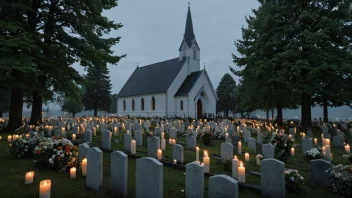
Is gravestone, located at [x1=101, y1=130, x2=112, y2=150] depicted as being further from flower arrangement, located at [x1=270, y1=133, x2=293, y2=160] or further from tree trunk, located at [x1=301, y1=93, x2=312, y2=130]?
tree trunk, located at [x1=301, y1=93, x2=312, y2=130]

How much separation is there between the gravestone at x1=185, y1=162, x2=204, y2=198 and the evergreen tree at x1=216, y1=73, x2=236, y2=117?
1941 inches

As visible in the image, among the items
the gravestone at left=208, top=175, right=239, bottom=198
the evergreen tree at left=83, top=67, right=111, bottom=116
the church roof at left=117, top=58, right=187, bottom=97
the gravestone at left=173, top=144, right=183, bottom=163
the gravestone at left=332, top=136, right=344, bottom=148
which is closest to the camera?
the gravestone at left=208, top=175, right=239, bottom=198

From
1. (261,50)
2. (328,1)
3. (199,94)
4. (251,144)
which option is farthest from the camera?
(199,94)

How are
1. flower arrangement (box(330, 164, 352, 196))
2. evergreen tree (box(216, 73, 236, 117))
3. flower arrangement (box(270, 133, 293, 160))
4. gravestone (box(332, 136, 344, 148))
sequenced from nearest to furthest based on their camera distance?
flower arrangement (box(330, 164, 352, 196)) → flower arrangement (box(270, 133, 293, 160)) → gravestone (box(332, 136, 344, 148)) → evergreen tree (box(216, 73, 236, 117))

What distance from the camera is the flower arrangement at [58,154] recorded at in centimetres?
679

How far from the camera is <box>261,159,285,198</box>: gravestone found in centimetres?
511

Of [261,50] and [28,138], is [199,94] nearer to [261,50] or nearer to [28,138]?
[261,50]

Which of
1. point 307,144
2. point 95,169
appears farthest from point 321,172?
point 95,169

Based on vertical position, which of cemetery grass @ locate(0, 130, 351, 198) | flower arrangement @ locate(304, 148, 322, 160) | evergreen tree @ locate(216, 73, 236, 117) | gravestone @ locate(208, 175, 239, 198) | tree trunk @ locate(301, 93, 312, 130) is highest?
evergreen tree @ locate(216, 73, 236, 117)

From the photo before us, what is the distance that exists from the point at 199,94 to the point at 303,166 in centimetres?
2875

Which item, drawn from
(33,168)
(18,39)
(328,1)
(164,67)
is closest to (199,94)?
(164,67)

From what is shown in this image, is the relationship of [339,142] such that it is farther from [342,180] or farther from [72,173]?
[72,173]

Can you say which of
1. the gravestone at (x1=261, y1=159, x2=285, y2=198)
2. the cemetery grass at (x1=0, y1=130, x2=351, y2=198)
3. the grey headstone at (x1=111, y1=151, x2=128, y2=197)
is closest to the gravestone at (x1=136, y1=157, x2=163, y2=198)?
the grey headstone at (x1=111, y1=151, x2=128, y2=197)

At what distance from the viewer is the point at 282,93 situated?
56.1 feet
